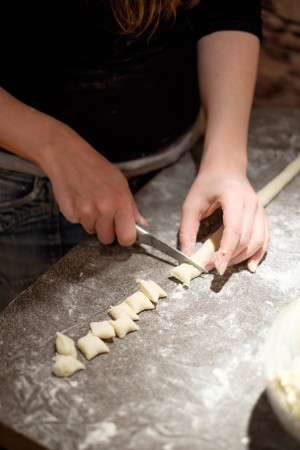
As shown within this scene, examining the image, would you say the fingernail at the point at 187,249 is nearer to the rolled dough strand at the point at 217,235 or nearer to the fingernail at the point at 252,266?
the rolled dough strand at the point at 217,235

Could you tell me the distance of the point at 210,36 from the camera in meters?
1.49

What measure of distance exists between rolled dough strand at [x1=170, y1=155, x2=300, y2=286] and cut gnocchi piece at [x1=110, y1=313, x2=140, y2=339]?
163 millimetres

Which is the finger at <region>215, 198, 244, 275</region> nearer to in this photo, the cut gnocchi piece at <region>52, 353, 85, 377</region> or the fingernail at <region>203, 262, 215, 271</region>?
the fingernail at <region>203, 262, 215, 271</region>

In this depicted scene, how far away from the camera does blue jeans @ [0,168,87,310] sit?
1.47 metres

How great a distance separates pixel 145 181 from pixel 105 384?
0.77 m

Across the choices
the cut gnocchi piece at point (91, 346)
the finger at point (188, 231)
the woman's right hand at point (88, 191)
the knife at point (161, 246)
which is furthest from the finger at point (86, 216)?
the cut gnocchi piece at point (91, 346)

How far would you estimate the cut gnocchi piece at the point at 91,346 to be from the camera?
1.01m

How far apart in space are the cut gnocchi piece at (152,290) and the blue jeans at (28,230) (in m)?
0.45

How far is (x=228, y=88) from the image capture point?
1440 millimetres

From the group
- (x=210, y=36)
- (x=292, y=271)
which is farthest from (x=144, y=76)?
(x=292, y=271)

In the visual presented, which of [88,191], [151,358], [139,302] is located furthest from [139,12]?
[151,358]

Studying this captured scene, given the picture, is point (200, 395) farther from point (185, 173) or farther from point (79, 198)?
point (185, 173)

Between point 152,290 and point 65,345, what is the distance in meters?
0.22

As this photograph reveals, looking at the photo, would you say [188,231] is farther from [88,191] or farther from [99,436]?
[99,436]
